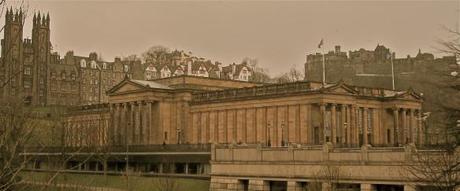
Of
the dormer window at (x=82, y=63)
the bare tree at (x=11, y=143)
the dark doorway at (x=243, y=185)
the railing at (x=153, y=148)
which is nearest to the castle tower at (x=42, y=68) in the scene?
the dormer window at (x=82, y=63)

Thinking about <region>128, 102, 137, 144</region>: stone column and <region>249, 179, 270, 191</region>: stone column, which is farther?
<region>128, 102, 137, 144</region>: stone column

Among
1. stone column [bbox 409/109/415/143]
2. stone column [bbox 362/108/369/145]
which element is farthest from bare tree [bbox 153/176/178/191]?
stone column [bbox 409/109/415/143]

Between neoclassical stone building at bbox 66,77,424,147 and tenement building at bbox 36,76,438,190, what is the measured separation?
13 cm

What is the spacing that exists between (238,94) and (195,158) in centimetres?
1885

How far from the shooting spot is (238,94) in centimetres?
8331

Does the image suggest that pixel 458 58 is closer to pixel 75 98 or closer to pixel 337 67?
pixel 75 98

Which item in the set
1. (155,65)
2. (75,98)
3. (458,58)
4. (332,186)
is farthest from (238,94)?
(155,65)

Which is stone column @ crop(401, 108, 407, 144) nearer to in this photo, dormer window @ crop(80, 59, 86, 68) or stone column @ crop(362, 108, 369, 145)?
stone column @ crop(362, 108, 369, 145)

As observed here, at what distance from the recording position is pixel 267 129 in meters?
78.8

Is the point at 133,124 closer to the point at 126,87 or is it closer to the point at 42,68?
the point at 126,87

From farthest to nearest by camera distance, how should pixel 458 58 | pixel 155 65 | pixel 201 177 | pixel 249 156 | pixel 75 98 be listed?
1. pixel 155 65
2. pixel 75 98
3. pixel 201 177
4. pixel 249 156
5. pixel 458 58

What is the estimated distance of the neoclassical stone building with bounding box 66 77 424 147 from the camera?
2904 inches

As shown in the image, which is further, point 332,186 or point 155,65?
point 155,65

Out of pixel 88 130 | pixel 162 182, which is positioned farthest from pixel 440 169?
pixel 88 130
